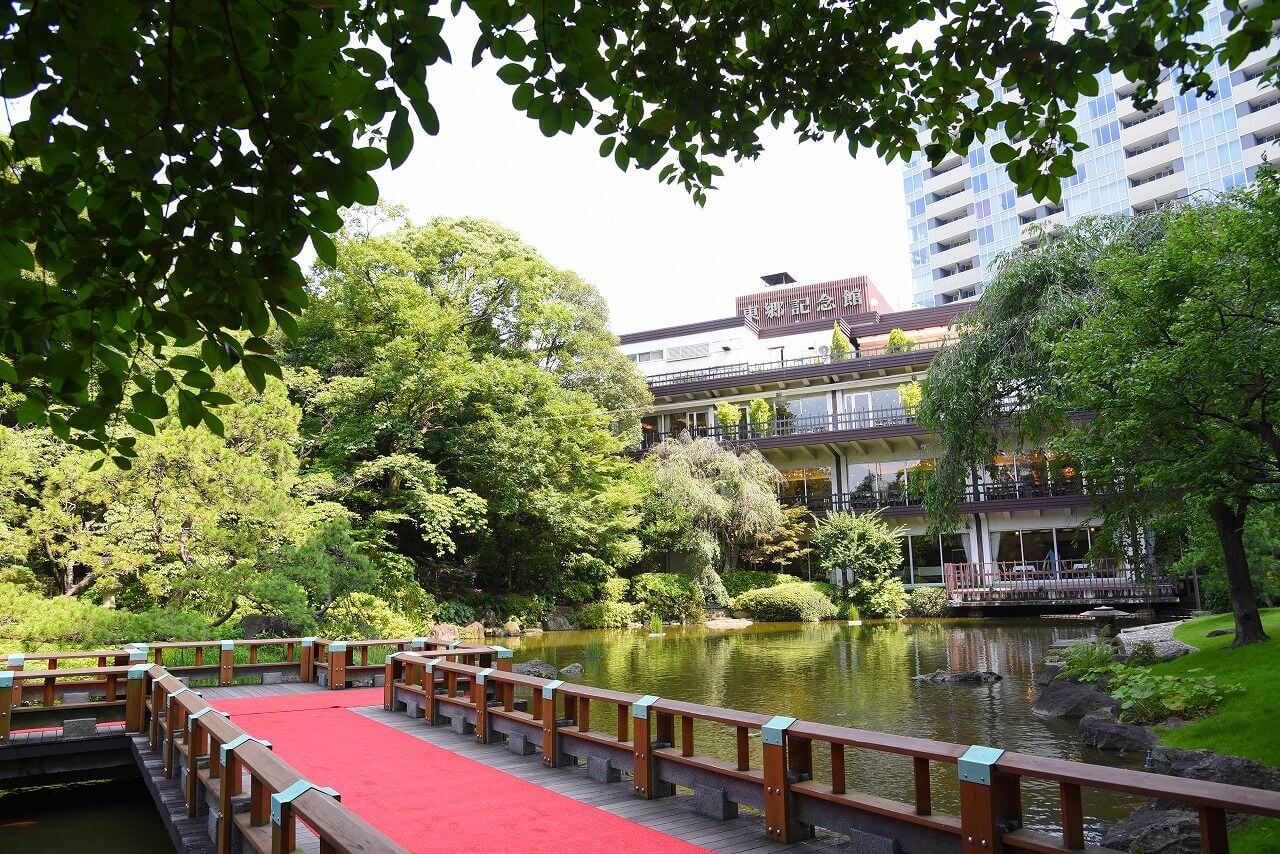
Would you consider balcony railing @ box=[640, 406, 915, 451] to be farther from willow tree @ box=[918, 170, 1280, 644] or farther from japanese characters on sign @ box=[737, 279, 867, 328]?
willow tree @ box=[918, 170, 1280, 644]

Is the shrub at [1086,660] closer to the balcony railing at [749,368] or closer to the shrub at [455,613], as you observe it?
the shrub at [455,613]

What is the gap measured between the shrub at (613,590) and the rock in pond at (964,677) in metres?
13.5

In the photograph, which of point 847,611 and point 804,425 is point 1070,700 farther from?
point 804,425

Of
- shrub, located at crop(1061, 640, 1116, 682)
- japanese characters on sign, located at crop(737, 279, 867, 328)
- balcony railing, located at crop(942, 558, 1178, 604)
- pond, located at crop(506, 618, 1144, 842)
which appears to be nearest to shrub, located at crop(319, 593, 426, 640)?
pond, located at crop(506, 618, 1144, 842)

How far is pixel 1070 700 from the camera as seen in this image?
37.1ft

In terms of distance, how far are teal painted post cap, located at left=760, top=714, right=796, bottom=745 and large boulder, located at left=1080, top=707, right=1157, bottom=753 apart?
568 centimetres

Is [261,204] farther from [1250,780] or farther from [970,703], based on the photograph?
[970,703]

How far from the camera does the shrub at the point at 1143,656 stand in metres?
12.7

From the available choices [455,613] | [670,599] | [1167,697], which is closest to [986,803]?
[1167,697]

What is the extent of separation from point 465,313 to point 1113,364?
61.0 ft

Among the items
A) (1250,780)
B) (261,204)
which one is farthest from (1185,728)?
(261,204)

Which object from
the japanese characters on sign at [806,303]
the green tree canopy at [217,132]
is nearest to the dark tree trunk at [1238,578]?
the green tree canopy at [217,132]

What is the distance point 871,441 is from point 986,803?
3011cm

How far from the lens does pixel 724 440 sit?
3391 cm
